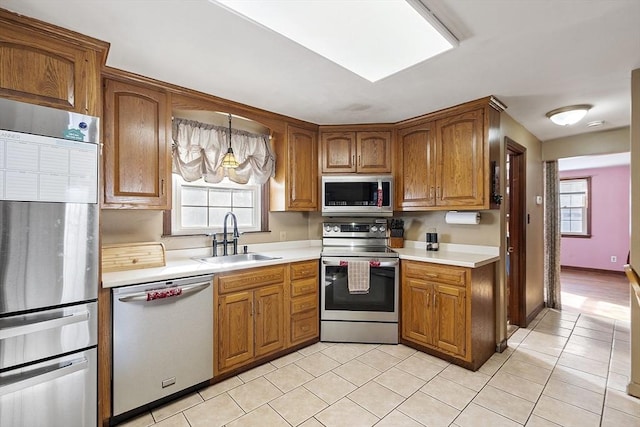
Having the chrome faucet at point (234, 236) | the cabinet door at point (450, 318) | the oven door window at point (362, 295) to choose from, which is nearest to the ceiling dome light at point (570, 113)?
the cabinet door at point (450, 318)

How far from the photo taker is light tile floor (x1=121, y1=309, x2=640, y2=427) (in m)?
1.92

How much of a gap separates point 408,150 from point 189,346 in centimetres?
271

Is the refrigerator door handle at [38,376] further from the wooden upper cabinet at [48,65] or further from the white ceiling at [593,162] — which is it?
the white ceiling at [593,162]

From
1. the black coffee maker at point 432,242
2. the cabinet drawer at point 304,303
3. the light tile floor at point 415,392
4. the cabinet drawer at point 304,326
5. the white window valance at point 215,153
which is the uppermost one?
Answer: the white window valance at point 215,153

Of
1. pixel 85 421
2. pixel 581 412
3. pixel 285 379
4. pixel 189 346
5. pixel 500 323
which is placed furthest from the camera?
pixel 500 323

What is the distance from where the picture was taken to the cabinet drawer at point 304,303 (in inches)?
111

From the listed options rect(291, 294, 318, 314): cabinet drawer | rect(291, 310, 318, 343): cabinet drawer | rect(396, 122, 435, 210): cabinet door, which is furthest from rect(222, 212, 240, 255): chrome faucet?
rect(396, 122, 435, 210): cabinet door

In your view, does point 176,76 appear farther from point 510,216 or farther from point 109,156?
point 510,216

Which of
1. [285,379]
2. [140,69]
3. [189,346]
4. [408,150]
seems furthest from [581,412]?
[140,69]

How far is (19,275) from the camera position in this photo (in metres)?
1.45

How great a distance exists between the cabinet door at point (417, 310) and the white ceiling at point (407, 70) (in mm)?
1687

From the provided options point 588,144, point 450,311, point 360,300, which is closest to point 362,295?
point 360,300

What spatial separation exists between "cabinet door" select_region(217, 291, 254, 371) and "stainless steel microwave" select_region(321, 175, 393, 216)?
1.37 metres

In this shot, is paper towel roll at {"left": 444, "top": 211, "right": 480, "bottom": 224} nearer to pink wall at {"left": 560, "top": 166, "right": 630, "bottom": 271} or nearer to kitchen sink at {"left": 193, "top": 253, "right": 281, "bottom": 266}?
kitchen sink at {"left": 193, "top": 253, "right": 281, "bottom": 266}
